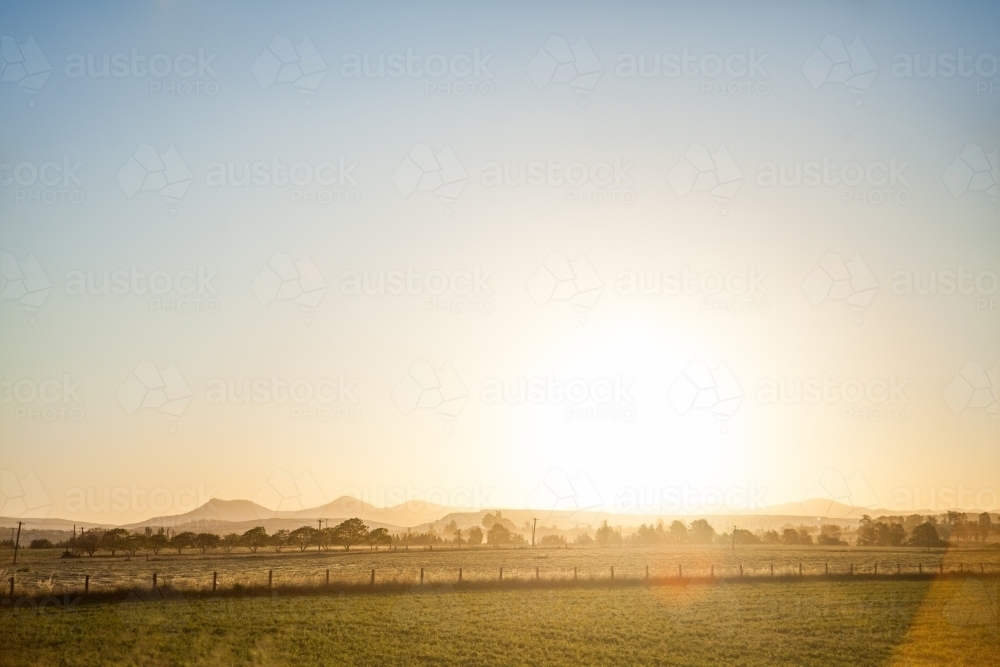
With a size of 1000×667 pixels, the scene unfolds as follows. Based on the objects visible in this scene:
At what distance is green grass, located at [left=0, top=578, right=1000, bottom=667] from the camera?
24.3 metres

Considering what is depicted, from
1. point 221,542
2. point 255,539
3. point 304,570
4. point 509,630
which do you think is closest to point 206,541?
point 221,542

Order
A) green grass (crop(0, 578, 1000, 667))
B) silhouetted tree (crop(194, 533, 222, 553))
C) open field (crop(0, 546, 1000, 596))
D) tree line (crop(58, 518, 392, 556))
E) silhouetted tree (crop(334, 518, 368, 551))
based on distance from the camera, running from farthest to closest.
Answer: silhouetted tree (crop(334, 518, 368, 551)) < silhouetted tree (crop(194, 533, 222, 553)) < tree line (crop(58, 518, 392, 556)) < open field (crop(0, 546, 1000, 596)) < green grass (crop(0, 578, 1000, 667))

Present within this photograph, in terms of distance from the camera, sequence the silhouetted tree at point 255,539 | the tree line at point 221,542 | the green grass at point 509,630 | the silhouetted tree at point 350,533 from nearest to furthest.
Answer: the green grass at point 509,630 < the tree line at point 221,542 < the silhouetted tree at point 255,539 < the silhouetted tree at point 350,533

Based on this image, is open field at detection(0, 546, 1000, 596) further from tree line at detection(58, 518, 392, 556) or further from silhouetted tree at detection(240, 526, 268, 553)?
silhouetted tree at detection(240, 526, 268, 553)

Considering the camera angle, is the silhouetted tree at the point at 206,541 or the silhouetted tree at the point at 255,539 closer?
the silhouetted tree at the point at 255,539

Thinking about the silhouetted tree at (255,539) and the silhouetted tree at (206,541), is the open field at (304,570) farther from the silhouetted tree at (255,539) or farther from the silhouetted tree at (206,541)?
the silhouetted tree at (206,541)

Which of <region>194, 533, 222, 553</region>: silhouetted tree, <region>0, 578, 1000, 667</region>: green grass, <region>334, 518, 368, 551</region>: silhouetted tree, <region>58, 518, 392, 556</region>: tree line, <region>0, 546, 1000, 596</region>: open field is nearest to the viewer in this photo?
<region>0, 578, 1000, 667</region>: green grass

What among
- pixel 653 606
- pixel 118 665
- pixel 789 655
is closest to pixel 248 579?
pixel 118 665

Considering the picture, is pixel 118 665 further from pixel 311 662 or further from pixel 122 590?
pixel 122 590

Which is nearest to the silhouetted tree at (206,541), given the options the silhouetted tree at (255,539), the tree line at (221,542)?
the tree line at (221,542)

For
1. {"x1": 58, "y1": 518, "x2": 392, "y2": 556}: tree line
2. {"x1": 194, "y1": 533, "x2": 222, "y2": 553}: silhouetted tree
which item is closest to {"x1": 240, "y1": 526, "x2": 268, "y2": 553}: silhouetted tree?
{"x1": 58, "y1": 518, "x2": 392, "y2": 556}: tree line

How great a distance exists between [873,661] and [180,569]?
6109 cm

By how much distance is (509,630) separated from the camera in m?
28.7

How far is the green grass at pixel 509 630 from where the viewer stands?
2427 cm
